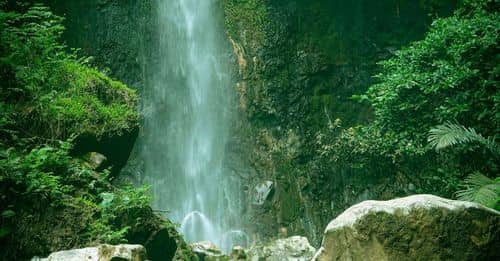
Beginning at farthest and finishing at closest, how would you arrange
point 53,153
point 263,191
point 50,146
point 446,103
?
point 263,191 < point 446,103 < point 50,146 < point 53,153

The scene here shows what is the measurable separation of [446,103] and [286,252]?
3.79m

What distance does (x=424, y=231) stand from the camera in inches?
128

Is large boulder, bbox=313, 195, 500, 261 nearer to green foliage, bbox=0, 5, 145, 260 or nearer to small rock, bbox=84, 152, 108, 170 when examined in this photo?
green foliage, bbox=0, 5, 145, 260

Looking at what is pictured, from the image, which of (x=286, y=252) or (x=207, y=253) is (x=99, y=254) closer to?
(x=207, y=253)

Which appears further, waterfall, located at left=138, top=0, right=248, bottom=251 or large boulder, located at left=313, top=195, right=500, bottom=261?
waterfall, located at left=138, top=0, right=248, bottom=251

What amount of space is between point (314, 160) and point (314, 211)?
136cm

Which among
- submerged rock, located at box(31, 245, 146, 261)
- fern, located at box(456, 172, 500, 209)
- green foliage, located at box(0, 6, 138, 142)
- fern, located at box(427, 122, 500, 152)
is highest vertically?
green foliage, located at box(0, 6, 138, 142)

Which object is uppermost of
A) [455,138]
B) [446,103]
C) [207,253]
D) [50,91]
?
[50,91]

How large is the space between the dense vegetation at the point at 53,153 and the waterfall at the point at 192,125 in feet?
18.2

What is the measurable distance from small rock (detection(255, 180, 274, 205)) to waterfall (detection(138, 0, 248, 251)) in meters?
0.51

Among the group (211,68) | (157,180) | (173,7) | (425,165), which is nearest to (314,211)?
(425,165)

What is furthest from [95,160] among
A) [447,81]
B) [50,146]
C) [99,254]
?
[447,81]

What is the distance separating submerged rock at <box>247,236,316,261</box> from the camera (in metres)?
8.09

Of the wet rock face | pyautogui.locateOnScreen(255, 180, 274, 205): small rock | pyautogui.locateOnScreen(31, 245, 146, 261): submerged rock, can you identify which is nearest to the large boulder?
pyautogui.locateOnScreen(31, 245, 146, 261): submerged rock
